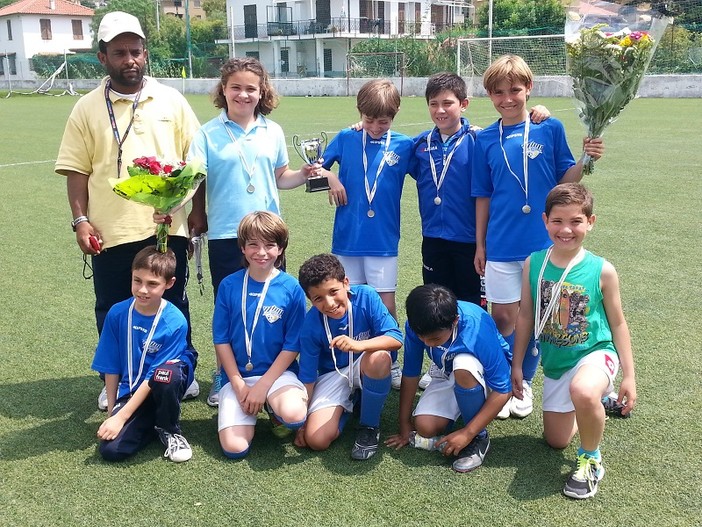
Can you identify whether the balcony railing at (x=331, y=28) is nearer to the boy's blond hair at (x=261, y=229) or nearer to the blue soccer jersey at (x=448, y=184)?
the blue soccer jersey at (x=448, y=184)

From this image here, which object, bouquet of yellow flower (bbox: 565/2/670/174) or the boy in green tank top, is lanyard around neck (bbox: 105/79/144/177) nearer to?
the boy in green tank top

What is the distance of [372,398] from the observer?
3455 mm

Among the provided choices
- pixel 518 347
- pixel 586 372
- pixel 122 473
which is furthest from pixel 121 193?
pixel 586 372

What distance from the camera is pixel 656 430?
3492 millimetres

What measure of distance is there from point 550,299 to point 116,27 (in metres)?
2.49

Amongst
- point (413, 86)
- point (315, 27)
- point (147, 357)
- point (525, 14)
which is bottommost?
point (147, 357)

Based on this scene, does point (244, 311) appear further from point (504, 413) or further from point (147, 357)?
point (504, 413)

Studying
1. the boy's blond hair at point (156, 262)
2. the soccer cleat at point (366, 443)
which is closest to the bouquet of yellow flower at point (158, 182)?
the boy's blond hair at point (156, 262)

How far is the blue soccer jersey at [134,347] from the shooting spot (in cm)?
358

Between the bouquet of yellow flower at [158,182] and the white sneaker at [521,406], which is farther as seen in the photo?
the white sneaker at [521,406]

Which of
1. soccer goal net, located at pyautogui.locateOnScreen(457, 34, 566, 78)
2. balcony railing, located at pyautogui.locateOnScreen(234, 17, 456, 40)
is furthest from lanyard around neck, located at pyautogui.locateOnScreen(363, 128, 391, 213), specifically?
balcony railing, located at pyautogui.locateOnScreen(234, 17, 456, 40)

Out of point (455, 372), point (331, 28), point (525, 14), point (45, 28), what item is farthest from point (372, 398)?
point (45, 28)

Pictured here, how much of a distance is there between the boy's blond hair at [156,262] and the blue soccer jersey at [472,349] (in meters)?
1.23

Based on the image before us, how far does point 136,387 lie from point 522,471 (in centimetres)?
190
